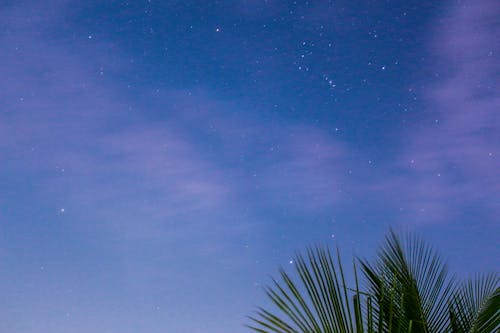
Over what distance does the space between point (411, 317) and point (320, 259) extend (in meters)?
1.46

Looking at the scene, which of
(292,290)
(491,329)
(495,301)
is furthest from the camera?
(495,301)

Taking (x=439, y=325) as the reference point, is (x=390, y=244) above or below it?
above

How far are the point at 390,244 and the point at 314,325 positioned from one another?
1756 millimetres

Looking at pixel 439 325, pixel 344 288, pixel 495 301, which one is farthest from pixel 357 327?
pixel 495 301

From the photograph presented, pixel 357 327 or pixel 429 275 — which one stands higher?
pixel 429 275

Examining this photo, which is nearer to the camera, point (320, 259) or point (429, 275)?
point (320, 259)

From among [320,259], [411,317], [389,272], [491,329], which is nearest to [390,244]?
[389,272]

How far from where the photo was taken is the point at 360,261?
364 cm

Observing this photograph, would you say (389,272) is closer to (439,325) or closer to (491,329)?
(439,325)

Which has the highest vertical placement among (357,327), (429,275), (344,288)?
(429,275)

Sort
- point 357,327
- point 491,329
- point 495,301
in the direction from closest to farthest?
point 357,327 → point 491,329 → point 495,301

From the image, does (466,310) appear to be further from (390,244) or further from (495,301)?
(390,244)

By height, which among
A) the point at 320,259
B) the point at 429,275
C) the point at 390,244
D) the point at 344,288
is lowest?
the point at 344,288

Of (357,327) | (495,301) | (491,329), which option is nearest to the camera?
(357,327)
